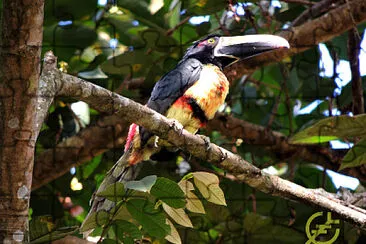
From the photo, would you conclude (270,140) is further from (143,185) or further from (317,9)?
(143,185)

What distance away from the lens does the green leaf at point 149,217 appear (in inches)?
98.0

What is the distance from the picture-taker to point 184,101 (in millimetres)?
3357

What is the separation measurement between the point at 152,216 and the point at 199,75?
1114 mm

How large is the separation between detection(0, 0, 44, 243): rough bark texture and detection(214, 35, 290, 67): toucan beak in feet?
5.06

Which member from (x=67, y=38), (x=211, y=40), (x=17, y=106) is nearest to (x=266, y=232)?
(x=211, y=40)

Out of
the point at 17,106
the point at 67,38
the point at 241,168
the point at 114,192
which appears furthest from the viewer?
the point at 67,38

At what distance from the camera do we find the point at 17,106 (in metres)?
2.20

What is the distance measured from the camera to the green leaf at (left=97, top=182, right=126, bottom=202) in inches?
95.4

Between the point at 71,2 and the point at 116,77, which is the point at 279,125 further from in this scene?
the point at 71,2

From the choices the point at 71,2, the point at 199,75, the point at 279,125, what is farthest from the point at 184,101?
the point at 279,125

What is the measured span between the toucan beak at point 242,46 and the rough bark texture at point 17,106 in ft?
5.06

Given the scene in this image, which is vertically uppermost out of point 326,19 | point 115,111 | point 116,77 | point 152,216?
point 326,19

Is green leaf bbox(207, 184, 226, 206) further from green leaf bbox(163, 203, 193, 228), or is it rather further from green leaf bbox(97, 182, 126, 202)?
green leaf bbox(97, 182, 126, 202)

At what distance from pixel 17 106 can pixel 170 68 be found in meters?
1.86
